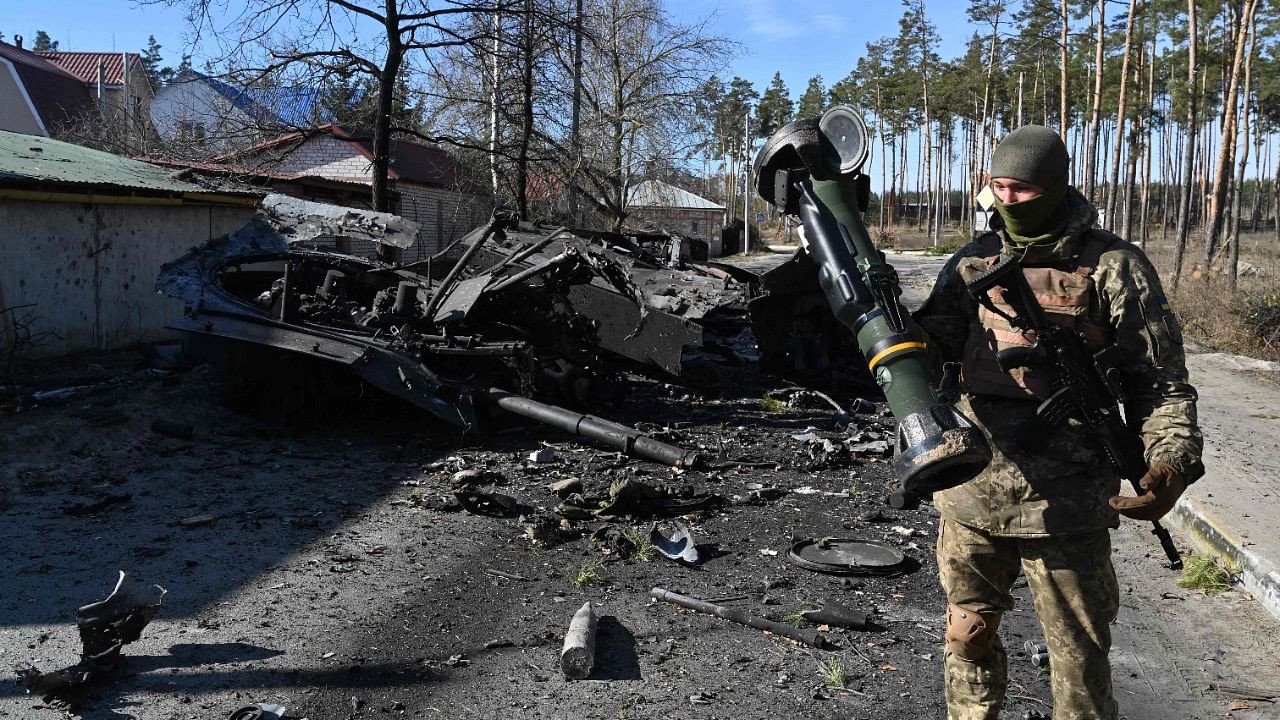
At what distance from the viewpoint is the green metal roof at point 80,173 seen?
434 inches

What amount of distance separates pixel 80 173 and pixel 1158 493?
13.2 metres

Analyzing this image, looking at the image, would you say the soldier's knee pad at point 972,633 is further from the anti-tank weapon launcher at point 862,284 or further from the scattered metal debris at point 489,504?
the scattered metal debris at point 489,504

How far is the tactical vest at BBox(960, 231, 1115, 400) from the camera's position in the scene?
274cm

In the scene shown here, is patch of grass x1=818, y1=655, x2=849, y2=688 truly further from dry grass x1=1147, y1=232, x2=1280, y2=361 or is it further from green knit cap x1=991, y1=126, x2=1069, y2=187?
dry grass x1=1147, y1=232, x2=1280, y2=361

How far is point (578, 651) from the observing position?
12.9ft

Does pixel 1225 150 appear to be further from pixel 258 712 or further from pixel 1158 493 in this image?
pixel 258 712

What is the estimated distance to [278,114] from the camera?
14906mm

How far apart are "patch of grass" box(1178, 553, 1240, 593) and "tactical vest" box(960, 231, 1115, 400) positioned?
305cm

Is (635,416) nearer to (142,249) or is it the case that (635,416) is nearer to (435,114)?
(142,249)

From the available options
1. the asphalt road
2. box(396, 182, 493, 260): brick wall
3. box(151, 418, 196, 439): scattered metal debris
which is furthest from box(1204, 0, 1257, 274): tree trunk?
box(151, 418, 196, 439): scattered metal debris

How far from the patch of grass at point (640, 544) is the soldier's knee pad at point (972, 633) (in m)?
2.65

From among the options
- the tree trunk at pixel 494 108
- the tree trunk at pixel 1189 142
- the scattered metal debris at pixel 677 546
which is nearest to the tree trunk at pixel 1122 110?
the tree trunk at pixel 1189 142

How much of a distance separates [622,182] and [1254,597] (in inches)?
972

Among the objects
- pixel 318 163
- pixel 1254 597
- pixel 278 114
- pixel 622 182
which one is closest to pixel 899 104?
pixel 622 182
